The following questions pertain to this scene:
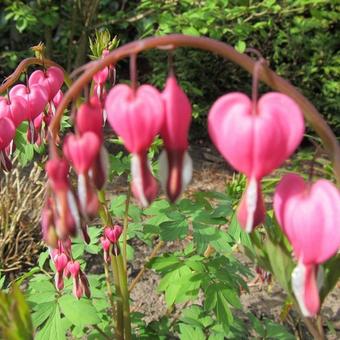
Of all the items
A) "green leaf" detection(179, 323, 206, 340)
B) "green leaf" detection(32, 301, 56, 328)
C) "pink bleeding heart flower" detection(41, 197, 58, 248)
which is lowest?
"green leaf" detection(179, 323, 206, 340)

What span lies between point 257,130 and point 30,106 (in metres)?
0.83

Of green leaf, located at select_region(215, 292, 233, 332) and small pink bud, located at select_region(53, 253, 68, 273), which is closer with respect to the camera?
small pink bud, located at select_region(53, 253, 68, 273)

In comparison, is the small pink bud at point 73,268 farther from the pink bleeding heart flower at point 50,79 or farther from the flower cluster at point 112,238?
the pink bleeding heart flower at point 50,79

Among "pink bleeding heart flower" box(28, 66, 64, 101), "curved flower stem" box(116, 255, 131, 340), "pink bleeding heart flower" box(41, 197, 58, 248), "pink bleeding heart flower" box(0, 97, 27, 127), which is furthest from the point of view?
"curved flower stem" box(116, 255, 131, 340)

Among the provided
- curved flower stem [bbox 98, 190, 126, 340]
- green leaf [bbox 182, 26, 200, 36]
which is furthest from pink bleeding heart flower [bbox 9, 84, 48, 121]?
green leaf [bbox 182, 26, 200, 36]

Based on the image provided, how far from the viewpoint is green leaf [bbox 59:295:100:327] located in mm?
1630

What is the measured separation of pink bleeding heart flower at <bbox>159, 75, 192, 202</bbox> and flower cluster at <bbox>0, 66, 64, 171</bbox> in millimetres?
532

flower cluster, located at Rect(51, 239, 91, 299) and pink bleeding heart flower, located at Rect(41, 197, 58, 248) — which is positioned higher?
pink bleeding heart flower, located at Rect(41, 197, 58, 248)

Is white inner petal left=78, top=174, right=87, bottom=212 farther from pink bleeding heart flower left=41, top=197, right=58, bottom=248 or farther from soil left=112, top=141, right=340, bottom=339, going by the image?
soil left=112, top=141, right=340, bottom=339

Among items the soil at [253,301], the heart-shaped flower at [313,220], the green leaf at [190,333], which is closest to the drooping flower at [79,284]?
the green leaf at [190,333]

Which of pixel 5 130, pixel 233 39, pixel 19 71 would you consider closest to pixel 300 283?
pixel 5 130

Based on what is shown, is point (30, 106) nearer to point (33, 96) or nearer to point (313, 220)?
point (33, 96)

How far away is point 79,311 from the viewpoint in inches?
65.4

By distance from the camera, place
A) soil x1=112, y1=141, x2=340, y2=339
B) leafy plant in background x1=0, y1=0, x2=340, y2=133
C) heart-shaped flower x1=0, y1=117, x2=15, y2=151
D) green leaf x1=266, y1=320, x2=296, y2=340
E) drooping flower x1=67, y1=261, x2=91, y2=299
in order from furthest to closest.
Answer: leafy plant in background x1=0, y1=0, x2=340, y2=133
soil x1=112, y1=141, x2=340, y2=339
green leaf x1=266, y1=320, x2=296, y2=340
drooping flower x1=67, y1=261, x2=91, y2=299
heart-shaped flower x1=0, y1=117, x2=15, y2=151
